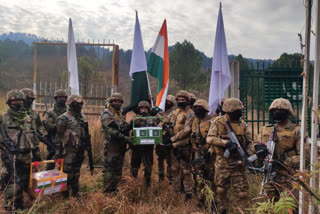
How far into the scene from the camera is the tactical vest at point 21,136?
4.01 m

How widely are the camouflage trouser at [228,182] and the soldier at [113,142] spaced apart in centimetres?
176

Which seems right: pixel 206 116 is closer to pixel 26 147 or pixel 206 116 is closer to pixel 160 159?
pixel 160 159

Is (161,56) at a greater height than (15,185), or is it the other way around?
(161,56)

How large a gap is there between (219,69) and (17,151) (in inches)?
159

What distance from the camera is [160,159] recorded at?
18.4 ft

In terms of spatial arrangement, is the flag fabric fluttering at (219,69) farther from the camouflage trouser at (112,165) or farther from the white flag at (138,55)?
the camouflage trouser at (112,165)

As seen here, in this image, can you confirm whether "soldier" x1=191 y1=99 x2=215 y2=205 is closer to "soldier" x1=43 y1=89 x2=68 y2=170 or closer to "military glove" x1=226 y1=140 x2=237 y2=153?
"military glove" x1=226 y1=140 x2=237 y2=153

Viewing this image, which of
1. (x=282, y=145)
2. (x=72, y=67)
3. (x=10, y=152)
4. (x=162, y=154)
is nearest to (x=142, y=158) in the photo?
(x=162, y=154)

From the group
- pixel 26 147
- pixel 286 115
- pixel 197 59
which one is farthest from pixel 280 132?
pixel 197 59

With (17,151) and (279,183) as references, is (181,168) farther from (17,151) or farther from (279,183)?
(17,151)

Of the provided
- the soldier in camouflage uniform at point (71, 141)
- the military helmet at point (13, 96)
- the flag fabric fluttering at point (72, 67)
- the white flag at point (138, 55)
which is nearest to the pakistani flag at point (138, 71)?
the white flag at point (138, 55)

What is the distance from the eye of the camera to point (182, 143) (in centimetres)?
505

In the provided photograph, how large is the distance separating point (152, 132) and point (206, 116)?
1173 millimetres

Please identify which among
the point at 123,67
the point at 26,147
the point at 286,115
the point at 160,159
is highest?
the point at 123,67
